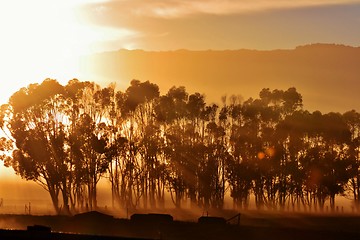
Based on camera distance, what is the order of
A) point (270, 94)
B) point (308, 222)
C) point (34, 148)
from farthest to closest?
point (270, 94)
point (34, 148)
point (308, 222)

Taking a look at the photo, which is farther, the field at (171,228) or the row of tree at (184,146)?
the row of tree at (184,146)

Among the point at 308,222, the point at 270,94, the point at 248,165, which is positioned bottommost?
the point at 308,222

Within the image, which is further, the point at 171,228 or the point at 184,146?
the point at 184,146

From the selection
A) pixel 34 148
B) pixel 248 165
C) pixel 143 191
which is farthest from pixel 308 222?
pixel 34 148

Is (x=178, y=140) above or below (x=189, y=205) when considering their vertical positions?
above

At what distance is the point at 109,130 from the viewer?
125 m

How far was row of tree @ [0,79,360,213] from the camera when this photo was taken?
12019cm

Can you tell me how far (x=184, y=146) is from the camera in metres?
129

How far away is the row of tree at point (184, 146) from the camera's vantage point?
120188 mm

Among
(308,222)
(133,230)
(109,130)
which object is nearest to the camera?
(133,230)

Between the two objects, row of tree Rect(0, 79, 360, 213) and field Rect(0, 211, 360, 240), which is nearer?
field Rect(0, 211, 360, 240)

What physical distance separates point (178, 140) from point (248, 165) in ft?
42.6

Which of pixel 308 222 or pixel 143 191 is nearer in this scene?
pixel 308 222

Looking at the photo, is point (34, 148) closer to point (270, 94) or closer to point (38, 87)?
point (38, 87)
